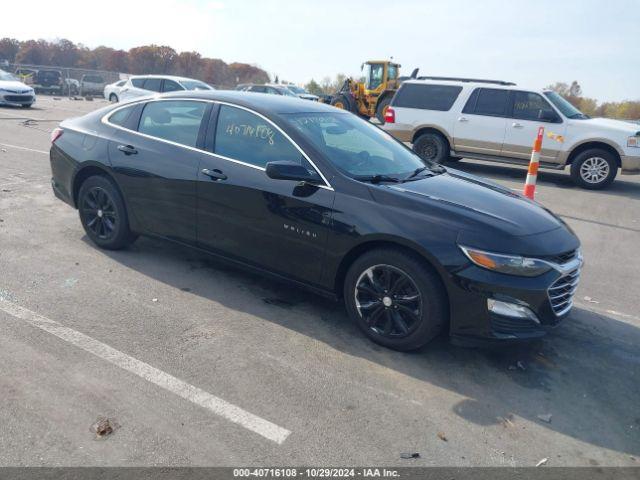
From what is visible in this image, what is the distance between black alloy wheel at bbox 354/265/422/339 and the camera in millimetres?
3648

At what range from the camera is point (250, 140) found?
4.39m

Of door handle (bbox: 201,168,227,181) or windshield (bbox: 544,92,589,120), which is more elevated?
windshield (bbox: 544,92,589,120)

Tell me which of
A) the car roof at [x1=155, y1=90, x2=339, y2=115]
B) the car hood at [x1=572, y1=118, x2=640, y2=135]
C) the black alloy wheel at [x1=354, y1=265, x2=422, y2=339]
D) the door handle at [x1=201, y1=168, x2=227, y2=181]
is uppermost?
the car hood at [x1=572, y1=118, x2=640, y2=135]

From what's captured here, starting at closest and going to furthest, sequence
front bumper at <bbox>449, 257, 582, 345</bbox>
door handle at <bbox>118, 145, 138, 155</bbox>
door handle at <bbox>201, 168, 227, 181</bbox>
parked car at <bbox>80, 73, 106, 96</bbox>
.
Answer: front bumper at <bbox>449, 257, 582, 345</bbox>, door handle at <bbox>201, 168, 227, 181</bbox>, door handle at <bbox>118, 145, 138, 155</bbox>, parked car at <bbox>80, 73, 106, 96</bbox>

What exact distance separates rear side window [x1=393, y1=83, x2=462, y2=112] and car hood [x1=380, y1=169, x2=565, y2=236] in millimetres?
7901

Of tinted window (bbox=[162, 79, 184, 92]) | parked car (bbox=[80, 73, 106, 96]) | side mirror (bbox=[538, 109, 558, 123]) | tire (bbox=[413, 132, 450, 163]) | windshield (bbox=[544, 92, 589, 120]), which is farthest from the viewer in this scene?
parked car (bbox=[80, 73, 106, 96])

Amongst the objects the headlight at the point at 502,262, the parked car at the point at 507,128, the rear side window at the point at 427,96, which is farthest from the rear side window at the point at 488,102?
the headlight at the point at 502,262

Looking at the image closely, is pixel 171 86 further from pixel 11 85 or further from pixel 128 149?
pixel 128 149

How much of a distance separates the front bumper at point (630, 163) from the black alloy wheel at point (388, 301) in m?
8.68

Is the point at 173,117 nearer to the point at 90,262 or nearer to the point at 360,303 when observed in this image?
the point at 90,262

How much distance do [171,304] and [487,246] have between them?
2.50m

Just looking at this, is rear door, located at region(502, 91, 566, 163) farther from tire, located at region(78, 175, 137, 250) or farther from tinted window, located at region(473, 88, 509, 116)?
tire, located at region(78, 175, 137, 250)

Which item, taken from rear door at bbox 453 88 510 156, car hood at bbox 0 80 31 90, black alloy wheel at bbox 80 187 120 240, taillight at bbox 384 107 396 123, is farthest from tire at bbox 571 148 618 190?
car hood at bbox 0 80 31 90

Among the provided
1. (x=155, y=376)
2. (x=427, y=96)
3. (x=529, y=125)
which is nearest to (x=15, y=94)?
(x=427, y=96)
